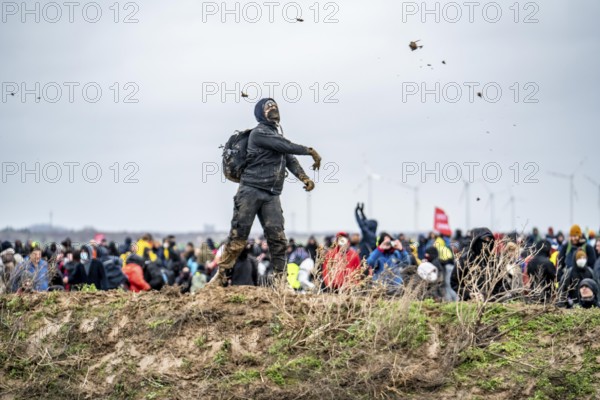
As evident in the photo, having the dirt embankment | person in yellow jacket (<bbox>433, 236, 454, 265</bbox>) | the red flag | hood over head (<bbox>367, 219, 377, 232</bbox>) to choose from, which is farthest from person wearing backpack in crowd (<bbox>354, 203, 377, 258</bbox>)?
the red flag

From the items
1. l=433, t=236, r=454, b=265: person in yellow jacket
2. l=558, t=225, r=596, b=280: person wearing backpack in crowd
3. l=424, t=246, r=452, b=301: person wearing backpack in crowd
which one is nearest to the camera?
l=424, t=246, r=452, b=301: person wearing backpack in crowd

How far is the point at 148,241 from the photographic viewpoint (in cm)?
2708

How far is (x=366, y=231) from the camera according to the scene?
20.6 meters

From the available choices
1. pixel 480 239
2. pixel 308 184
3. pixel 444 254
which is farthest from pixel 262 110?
pixel 444 254

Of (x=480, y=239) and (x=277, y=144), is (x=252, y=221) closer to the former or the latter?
(x=277, y=144)

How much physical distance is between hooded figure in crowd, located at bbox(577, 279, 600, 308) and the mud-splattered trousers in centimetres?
442

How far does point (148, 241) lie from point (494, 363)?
48.7ft

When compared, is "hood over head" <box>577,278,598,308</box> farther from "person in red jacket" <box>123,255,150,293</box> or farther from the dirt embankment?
"person in red jacket" <box>123,255,150,293</box>

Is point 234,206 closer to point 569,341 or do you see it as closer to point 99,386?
point 99,386

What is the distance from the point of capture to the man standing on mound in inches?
612

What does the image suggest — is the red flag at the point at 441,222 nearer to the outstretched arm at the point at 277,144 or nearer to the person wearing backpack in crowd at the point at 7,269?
the person wearing backpack in crowd at the point at 7,269

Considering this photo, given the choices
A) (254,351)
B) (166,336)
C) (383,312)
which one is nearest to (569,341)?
(383,312)

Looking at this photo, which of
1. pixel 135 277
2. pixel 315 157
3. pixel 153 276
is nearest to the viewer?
pixel 315 157

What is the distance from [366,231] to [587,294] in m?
4.65
